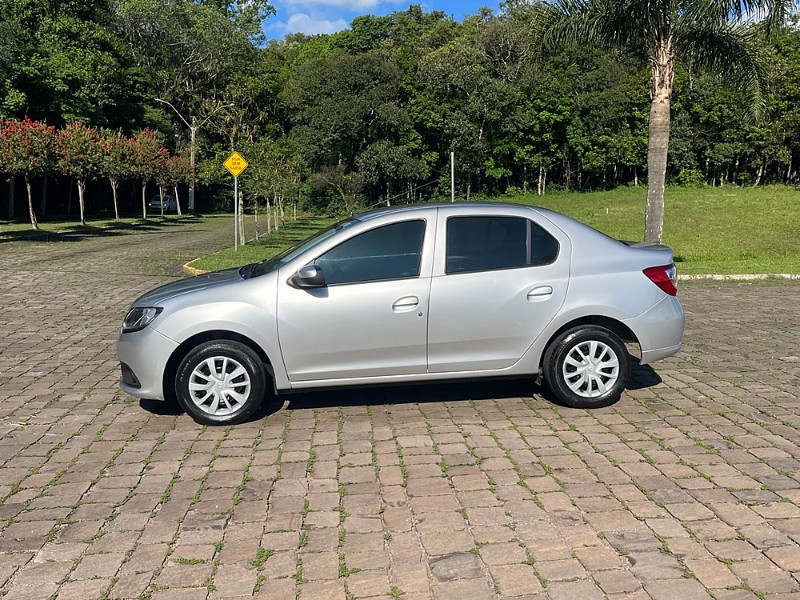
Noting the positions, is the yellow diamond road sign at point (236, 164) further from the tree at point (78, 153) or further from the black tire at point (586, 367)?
the black tire at point (586, 367)

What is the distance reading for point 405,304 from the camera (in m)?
5.80

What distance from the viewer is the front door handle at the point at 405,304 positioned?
5.79 m

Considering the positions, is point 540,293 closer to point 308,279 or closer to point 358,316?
point 358,316

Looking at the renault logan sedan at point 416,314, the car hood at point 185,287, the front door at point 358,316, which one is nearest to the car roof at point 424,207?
the renault logan sedan at point 416,314

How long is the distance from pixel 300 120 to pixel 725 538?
53.1 metres

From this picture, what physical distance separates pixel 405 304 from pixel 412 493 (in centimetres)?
173

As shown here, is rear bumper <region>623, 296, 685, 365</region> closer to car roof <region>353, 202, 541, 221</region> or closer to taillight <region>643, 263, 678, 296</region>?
taillight <region>643, 263, 678, 296</region>

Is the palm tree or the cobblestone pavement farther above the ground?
the palm tree

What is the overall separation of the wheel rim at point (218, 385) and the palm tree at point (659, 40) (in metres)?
13.4

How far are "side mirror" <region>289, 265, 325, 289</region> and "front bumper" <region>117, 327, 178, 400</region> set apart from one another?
3.34 feet

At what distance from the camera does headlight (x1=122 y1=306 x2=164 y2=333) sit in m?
5.84

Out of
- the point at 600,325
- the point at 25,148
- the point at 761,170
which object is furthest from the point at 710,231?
the point at 761,170

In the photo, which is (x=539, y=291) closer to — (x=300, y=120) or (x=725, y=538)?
(x=725, y=538)

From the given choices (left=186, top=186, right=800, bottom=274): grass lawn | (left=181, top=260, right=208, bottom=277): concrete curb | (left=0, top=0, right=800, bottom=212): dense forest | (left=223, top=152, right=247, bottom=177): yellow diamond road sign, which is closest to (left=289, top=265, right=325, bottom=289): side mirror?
(left=181, top=260, right=208, bottom=277): concrete curb
